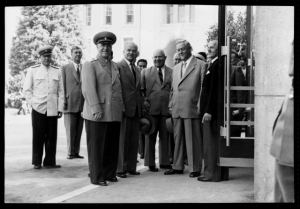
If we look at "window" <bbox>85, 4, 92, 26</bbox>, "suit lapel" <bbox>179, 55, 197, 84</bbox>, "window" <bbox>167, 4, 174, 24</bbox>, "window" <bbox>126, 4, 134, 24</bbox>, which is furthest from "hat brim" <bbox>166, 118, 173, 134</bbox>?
Result: "window" <bbox>85, 4, 92, 26</bbox>

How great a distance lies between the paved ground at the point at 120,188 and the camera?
601 cm

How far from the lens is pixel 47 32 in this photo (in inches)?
1201

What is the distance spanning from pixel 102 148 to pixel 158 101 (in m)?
1.88

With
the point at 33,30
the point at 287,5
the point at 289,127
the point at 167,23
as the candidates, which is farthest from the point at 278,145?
the point at 33,30

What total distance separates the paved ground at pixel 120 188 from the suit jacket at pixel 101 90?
960 millimetres

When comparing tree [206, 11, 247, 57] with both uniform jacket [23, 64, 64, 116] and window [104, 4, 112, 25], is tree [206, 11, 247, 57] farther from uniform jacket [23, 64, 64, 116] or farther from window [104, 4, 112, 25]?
window [104, 4, 112, 25]

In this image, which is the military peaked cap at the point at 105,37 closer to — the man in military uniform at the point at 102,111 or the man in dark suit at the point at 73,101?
the man in military uniform at the point at 102,111

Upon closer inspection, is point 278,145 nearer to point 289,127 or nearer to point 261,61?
point 289,127

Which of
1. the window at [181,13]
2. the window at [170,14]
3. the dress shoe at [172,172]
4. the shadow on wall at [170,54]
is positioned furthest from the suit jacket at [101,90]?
the window at [181,13]

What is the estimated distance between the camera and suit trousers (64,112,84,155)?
949cm

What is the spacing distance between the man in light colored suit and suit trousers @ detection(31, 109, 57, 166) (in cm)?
202

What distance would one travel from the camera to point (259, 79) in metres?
5.32

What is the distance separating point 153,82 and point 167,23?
15.3 m
